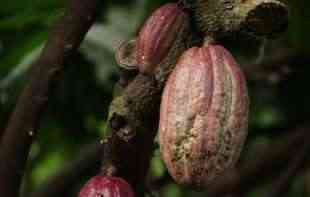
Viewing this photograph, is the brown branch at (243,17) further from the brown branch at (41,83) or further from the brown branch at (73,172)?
the brown branch at (73,172)

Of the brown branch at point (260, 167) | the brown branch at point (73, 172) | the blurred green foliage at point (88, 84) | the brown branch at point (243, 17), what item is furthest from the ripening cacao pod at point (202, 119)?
the brown branch at point (260, 167)

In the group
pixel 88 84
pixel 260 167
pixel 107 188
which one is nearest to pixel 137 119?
pixel 107 188

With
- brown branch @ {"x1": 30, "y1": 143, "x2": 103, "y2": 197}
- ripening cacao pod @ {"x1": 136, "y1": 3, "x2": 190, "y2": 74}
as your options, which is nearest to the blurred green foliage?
brown branch @ {"x1": 30, "y1": 143, "x2": 103, "y2": 197}

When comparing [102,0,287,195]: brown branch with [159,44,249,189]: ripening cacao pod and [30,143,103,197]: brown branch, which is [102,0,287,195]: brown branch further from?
[30,143,103,197]: brown branch

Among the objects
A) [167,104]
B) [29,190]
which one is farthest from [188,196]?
[167,104]

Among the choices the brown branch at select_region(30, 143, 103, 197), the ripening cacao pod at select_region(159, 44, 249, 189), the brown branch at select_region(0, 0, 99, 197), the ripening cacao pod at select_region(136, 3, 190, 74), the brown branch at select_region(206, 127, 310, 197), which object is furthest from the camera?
the brown branch at select_region(206, 127, 310, 197)

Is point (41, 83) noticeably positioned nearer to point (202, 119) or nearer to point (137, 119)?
point (137, 119)

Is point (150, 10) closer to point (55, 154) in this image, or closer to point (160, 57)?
point (55, 154)
